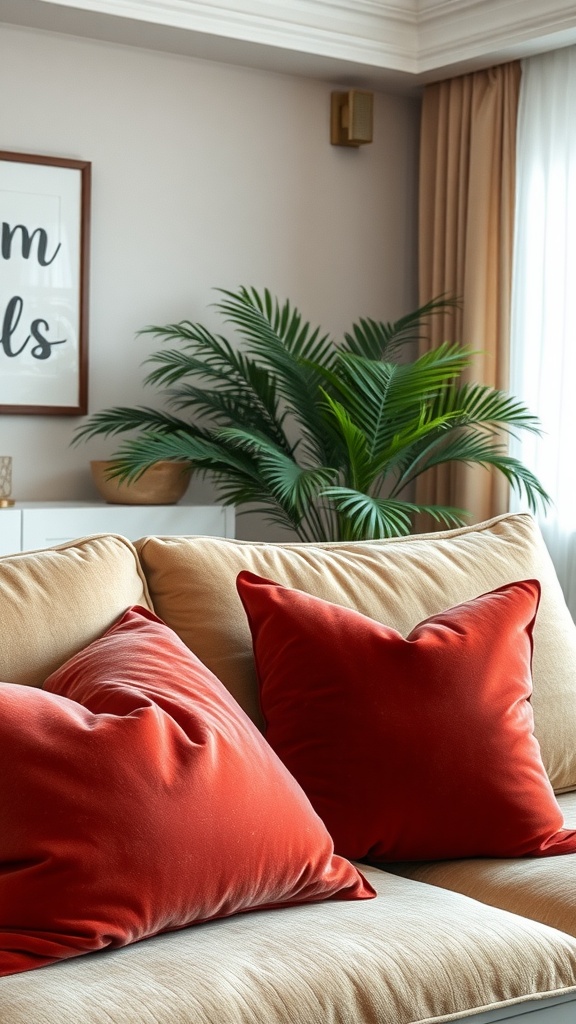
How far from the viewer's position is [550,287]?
3979 millimetres

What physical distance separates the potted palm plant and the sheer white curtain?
9cm

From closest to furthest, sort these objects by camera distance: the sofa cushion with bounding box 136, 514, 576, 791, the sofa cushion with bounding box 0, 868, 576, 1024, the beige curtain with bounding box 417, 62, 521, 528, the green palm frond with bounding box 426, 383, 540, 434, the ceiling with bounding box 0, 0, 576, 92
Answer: the sofa cushion with bounding box 0, 868, 576, 1024, the sofa cushion with bounding box 136, 514, 576, 791, the green palm frond with bounding box 426, 383, 540, 434, the ceiling with bounding box 0, 0, 576, 92, the beige curtain with bounding box 417, 62, 521, 528

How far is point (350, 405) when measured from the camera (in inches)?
140

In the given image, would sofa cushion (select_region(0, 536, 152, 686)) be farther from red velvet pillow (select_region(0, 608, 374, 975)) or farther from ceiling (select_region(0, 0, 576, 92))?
ceiling (select_region(0, 0, 576, 92))

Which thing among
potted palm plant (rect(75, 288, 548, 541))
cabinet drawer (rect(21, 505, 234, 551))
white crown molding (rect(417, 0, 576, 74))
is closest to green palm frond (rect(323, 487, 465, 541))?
potted palm plant (rect(75, 288, 548, 541))

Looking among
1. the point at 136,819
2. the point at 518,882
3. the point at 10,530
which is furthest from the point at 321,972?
the point at 10,530

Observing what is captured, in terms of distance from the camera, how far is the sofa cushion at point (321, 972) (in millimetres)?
1238

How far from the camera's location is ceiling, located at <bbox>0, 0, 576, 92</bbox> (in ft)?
12.1

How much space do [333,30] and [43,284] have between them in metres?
1.24

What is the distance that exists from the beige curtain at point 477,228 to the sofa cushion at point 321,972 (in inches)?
107

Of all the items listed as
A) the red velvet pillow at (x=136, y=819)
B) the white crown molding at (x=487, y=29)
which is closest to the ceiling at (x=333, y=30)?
the white crown molding at (x=487, y=29)

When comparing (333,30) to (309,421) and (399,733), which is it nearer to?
(309,421)

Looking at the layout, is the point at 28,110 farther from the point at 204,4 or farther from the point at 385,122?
the point at 385,122

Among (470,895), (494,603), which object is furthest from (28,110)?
(470,895)
